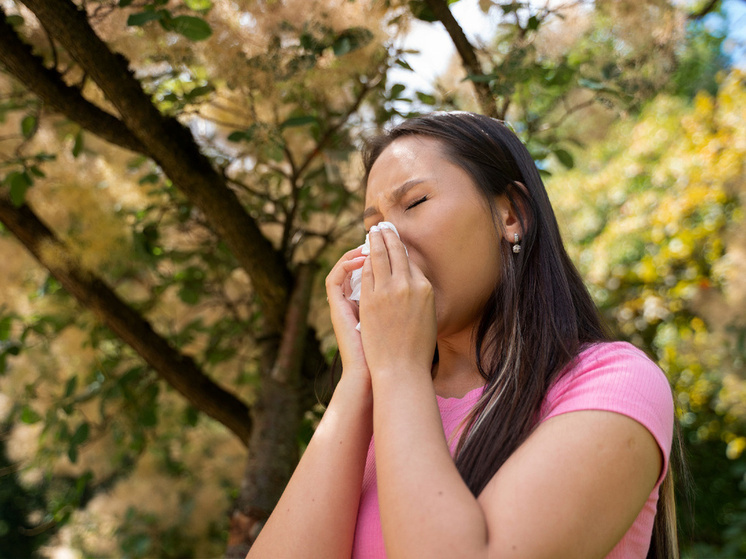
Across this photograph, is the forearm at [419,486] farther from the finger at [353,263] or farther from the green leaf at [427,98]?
the green leaf at [427,98]

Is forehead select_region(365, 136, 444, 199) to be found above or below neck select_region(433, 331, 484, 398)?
above

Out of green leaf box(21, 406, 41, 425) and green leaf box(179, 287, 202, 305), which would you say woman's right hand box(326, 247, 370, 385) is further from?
green leaf box(21, 406, 41, 425)

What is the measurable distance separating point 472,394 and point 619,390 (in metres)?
0.28

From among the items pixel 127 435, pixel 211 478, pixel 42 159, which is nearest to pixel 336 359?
pixel 42 159

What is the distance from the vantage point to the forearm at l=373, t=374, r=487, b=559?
2.09 feet

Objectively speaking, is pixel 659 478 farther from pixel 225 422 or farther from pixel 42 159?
pixel 42 159

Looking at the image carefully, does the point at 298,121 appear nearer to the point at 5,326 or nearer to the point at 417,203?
the point at 417,203

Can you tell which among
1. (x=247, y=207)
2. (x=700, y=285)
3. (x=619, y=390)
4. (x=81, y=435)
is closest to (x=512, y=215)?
(x=619, y=390)

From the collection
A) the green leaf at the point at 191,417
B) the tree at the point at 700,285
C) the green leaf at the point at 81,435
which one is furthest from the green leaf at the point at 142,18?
the tree at the point at 700,285

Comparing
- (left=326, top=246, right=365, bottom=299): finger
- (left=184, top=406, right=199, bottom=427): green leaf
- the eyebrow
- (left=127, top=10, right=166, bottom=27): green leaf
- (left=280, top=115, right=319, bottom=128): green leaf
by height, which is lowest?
(left=184, top=406, right=199, bottom=427): green leaf

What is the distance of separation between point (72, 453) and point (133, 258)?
63cm

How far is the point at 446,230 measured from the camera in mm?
917

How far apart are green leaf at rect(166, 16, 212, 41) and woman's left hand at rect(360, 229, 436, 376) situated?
0.69 m

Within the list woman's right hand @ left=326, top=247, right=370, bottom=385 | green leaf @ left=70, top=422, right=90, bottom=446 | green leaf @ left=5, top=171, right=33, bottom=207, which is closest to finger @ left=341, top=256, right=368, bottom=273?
woman's right hand @ left=326, top=247, right=370, bottom=385
